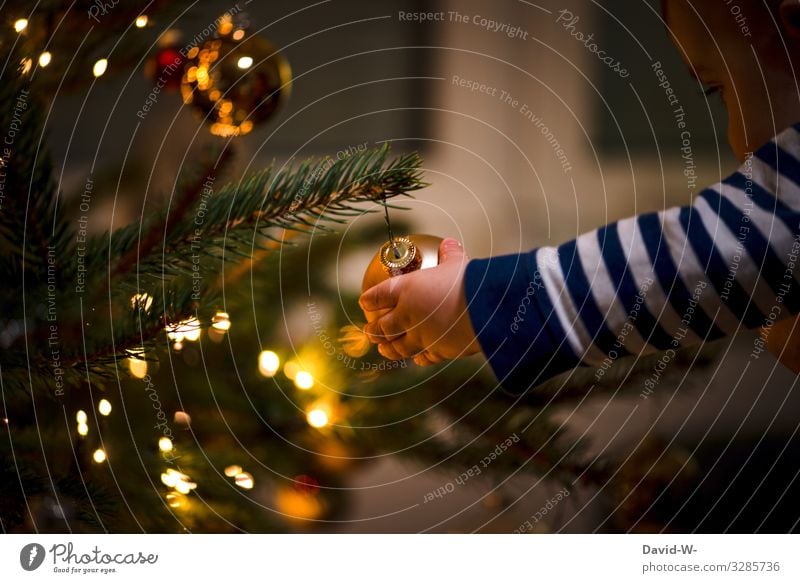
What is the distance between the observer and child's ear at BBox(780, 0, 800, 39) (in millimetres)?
303

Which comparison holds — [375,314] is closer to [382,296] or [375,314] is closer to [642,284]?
[382,296]

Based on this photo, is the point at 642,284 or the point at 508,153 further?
the point at 508,153

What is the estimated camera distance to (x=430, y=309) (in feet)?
0.98

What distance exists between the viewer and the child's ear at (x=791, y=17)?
0.30m

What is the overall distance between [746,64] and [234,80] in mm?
231

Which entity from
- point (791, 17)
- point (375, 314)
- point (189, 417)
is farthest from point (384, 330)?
point (791, 17)

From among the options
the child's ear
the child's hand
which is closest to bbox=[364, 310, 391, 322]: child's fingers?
the child's hand

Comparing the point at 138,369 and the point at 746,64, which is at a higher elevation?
the point at 746,64

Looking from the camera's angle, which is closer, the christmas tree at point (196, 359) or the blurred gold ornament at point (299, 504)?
the christmas tree at point (196, 359)

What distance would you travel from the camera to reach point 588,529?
1.21 feet

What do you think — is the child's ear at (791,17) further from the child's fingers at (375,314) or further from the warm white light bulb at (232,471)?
the warm white light bulb at (232,471)

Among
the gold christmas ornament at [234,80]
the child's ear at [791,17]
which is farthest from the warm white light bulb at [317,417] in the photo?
the child's ear at [791,17]
